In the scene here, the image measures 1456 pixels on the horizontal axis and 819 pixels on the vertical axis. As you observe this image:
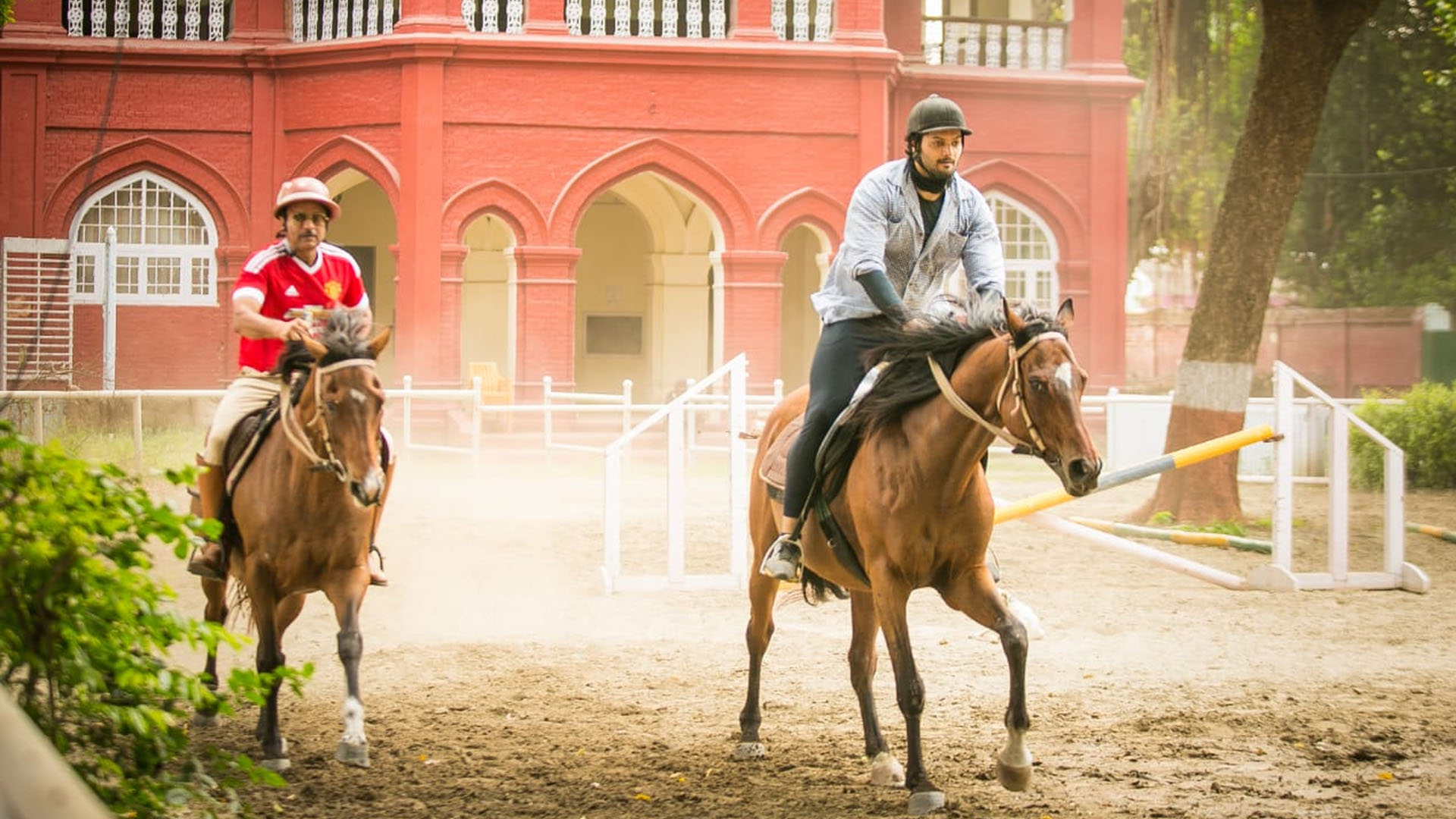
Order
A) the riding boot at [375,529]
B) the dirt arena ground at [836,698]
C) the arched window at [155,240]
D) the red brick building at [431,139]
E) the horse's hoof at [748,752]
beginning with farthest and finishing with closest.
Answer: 1. the arched window at [155,240]
2. the red brick building at [431,139]
3. the riding boot at [375,529]
4. the horse's hoof at [748,752]
5. the dirt arena ground at [836,698]

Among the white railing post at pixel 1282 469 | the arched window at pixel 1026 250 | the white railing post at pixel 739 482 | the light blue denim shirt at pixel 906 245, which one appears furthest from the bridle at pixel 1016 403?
the arched window at pixel 1026 250

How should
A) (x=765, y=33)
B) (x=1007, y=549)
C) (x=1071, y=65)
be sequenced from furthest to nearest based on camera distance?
(x=1071, y=65) → (x=765, y=33) → (x=1007, y=549)

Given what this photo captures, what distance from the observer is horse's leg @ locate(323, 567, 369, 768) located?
233 inches

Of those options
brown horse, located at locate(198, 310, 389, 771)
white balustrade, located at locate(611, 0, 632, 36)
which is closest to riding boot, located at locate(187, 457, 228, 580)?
brown horse, located at locate(198, 310, 389, 771)

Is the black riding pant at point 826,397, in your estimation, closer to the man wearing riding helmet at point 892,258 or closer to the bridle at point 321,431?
the man wearing riding helmet at point 892,258

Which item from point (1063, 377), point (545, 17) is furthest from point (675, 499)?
point (545, 17)

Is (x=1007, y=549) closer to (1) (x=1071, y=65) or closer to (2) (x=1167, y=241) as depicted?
(1) (x=1071, y=65)

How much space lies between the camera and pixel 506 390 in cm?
2397

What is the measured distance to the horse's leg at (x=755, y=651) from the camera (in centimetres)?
639

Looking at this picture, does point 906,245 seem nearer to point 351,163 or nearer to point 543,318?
point 543,318

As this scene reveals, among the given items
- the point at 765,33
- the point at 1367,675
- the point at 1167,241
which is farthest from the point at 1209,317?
the point at 1167,241

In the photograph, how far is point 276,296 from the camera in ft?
22.4

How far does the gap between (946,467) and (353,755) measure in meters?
2.58

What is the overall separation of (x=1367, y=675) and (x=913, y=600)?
3.55m
